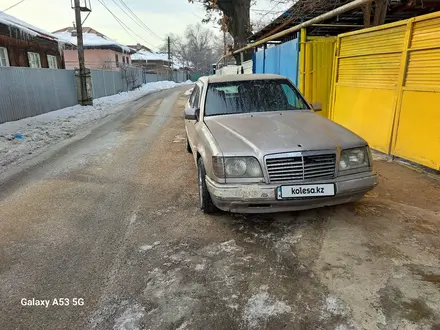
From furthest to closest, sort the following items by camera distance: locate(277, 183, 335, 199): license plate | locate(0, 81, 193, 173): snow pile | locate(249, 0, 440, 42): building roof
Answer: locate(249, 0, 440, 42): building roof
locate(0, 81, 193, 173): snow pile
locate(277, 183, 335, 199): license plate

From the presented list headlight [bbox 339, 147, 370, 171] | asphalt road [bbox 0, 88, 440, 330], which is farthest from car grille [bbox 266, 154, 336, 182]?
asphalt road [bbox 0, 88, 440, 330]

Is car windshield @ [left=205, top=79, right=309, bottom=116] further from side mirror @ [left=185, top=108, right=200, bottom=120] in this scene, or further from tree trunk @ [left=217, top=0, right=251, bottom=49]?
tree trunk @ [left=217, top=0, right=251, bottom=49]

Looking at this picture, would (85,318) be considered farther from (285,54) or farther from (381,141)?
(285,54)

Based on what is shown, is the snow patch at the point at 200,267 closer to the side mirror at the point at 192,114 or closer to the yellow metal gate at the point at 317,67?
the side mirror at the point at 192,114

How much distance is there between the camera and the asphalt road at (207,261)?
2.25 m

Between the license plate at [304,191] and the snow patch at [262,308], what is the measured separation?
99 cm

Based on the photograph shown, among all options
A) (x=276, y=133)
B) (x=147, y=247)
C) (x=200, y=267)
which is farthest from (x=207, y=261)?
(x=276, y=133)

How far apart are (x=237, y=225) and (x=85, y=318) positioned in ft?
5.86

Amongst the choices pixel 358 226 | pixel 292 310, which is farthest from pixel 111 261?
pixel 358 226

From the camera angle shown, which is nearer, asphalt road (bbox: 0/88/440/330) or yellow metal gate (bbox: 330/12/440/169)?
asphalt road (bbox: 0/88/440/330)

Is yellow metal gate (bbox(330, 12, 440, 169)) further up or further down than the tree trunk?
further down

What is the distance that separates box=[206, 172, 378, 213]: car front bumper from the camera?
3.11 metres

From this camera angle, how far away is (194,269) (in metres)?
2.78

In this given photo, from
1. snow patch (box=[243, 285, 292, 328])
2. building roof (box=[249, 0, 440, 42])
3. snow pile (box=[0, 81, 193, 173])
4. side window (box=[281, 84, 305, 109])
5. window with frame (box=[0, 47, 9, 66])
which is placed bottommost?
snow patch (box=[243, 285, 292, 328])
